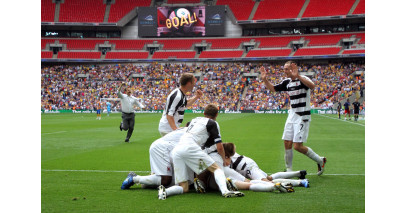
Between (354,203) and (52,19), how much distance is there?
69164 millimetres

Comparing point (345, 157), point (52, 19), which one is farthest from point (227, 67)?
point (345, 157)

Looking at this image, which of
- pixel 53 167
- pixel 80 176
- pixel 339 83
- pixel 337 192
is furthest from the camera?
pixel 339 83

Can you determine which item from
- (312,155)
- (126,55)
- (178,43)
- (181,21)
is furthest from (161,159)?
(178,43)

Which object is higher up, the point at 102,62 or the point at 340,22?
the point at 340,22

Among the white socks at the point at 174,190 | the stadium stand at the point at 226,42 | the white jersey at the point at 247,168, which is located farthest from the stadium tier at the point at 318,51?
the white socks at the point at 174,190

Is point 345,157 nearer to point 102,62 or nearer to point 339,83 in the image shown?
point 339,83

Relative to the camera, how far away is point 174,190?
21.5 feet

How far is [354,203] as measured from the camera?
5.99 metres

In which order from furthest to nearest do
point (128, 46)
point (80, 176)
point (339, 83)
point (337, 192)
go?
point (128, 46)
point (339, 83)
point (80, 176)
point (337, 192)

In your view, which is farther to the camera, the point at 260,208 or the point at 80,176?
the point at 80,176

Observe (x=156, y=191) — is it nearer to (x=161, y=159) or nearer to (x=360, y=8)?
(x=161, y=159)

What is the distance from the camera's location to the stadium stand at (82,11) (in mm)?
67938

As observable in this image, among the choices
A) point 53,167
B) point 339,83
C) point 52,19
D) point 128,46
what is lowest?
point 53,167

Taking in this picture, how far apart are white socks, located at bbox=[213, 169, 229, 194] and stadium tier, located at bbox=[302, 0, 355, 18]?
5935 centimetres
